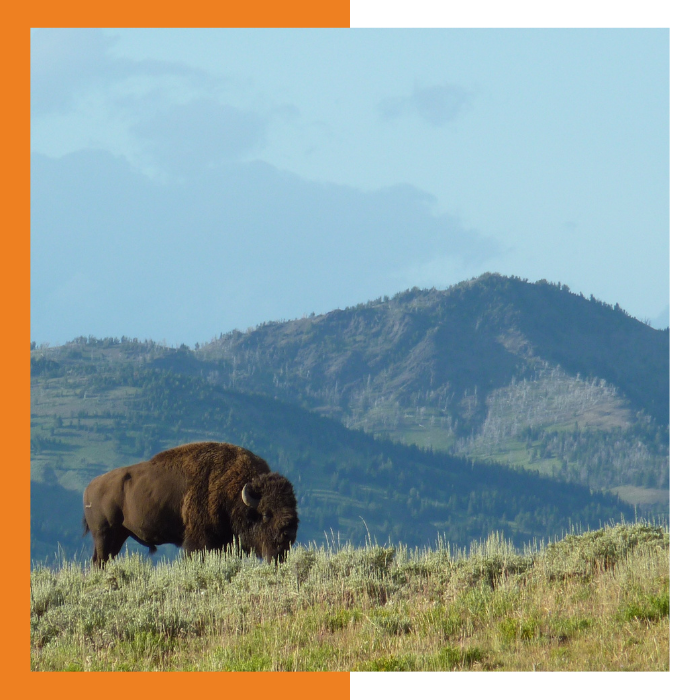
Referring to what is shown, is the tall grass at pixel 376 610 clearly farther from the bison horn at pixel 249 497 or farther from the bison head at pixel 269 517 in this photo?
the bison horn at pixel 249 497

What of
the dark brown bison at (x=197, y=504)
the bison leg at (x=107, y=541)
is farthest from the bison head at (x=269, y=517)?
the bison leg at (x=107, y=541)

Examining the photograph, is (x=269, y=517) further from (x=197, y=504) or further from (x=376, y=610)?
(x=376, y=610)

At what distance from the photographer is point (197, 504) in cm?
1527

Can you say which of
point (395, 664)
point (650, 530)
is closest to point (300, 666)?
point (395, 664)

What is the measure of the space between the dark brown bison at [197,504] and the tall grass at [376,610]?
93 cm

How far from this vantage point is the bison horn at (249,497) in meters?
14.6

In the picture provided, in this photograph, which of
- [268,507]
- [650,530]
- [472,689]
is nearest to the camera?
[472,689]

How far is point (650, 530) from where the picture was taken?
1336 cm

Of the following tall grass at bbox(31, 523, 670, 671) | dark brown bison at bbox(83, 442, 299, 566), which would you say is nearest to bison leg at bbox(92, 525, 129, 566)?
dark brown bison at bbox(83, 442, 299, 566)

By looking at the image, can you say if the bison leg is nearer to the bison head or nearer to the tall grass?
the tall grass
